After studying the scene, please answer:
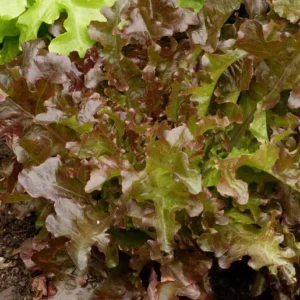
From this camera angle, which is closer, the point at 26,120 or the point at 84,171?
the point at 84,171

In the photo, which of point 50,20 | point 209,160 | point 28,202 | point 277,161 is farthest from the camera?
point 50,20

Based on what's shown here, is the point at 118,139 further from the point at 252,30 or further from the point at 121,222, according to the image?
the point at 252,30

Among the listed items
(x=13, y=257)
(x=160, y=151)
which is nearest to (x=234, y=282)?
(x=160, y=151)

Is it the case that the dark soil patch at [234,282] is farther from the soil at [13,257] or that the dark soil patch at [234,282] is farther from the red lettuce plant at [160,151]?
the soil at [13,257]

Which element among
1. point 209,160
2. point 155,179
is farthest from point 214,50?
point 155,179

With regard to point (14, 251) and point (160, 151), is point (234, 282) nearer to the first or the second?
point (160, 151)

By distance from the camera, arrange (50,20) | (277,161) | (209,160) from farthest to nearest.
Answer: (50,20), (209,160), (277,161)

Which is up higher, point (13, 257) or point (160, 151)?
point (160, 151)
